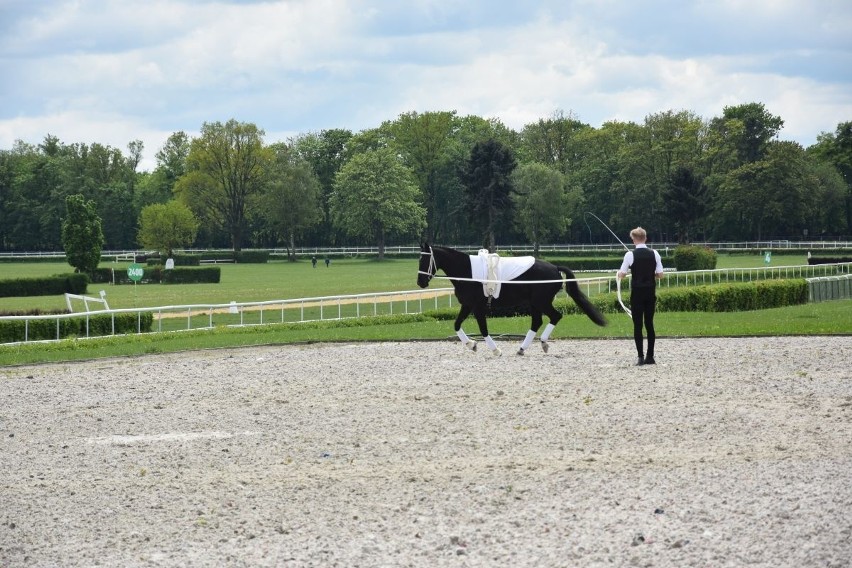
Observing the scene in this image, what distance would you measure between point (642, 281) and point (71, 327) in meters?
17.3

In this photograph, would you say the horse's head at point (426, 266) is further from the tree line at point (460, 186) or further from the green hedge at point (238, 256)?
the green hedge at point (238, 256)

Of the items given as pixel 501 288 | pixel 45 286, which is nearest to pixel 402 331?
pixel 501 288

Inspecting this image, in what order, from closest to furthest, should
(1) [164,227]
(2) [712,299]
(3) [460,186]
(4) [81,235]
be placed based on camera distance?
1. (2) [712,299]
2. (4) [81,235]
3. (1) [164,227]
4. (3) [460,186]

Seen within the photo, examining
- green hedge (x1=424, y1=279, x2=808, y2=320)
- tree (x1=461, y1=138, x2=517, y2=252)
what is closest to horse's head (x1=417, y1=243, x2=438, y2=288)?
green hedge (x1=424, y1=279, x2=808, y2=320)

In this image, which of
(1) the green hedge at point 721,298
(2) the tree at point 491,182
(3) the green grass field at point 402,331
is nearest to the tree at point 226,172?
(2) the tree at point 491,182

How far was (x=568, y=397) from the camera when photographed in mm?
13398

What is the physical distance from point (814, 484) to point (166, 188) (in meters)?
121

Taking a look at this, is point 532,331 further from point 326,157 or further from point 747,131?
point 326,157

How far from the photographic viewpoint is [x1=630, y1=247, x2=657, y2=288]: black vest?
1591cm

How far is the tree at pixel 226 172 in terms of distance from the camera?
114125 millimetres

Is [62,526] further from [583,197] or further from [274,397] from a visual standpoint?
[583,197]

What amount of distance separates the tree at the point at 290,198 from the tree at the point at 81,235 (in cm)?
4138

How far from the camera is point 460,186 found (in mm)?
112312

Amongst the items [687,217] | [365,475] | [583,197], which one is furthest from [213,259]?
[365,475]
